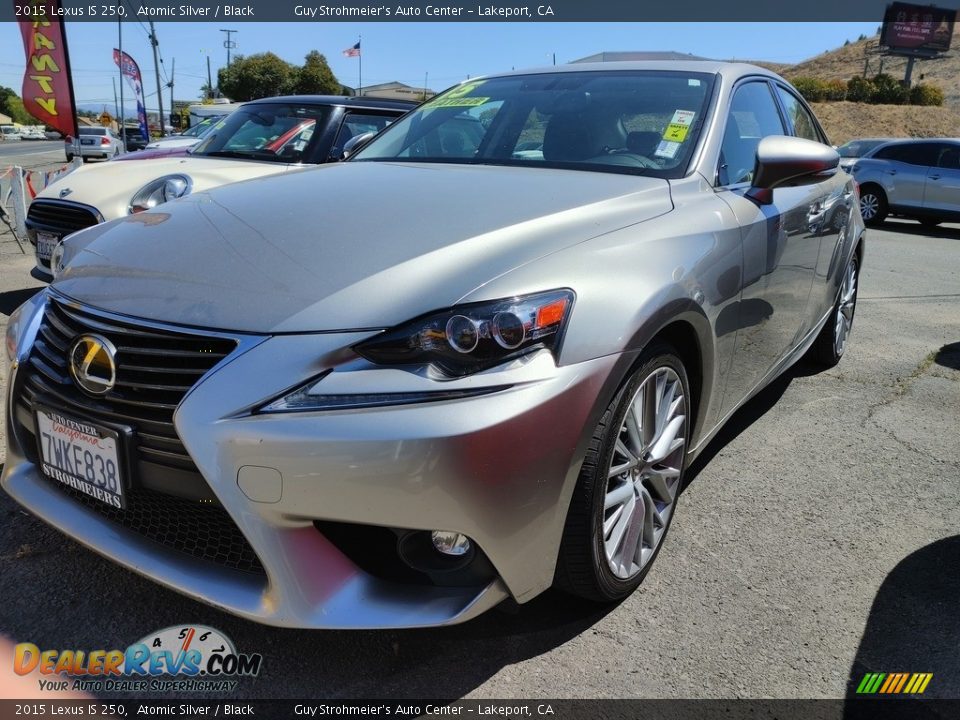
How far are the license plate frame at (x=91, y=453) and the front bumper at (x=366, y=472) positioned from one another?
0.21 metres

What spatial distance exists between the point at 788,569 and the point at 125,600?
6.62 ft

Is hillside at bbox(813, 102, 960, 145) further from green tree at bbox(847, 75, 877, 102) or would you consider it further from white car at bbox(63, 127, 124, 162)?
white car at bbox(63, 127, 124, 162)

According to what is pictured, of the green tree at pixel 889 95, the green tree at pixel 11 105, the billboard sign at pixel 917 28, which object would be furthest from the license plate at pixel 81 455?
the green tree at pixel 11 105

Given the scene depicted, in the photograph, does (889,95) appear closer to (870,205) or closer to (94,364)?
(870,205)

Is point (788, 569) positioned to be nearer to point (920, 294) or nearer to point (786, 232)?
point (786, 232)

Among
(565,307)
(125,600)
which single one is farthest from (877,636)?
(125,600)

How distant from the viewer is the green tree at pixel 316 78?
50.0 metres

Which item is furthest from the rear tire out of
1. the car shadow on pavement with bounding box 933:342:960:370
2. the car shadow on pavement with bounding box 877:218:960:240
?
the car shadow on pavement with bounding box 933:342:960:370

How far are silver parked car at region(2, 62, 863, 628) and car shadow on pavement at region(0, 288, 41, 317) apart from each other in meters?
3.42

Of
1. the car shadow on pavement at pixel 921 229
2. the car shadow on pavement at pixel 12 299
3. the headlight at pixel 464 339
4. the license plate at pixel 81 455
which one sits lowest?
the car shadow on pavement at pixel 921 229

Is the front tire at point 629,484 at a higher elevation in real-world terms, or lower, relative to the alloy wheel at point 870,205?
higher

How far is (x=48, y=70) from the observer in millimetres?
8891

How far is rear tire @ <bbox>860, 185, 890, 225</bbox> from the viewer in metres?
13.3

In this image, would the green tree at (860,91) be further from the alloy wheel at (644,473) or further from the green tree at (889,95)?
the alloy wheel at (644,473)
